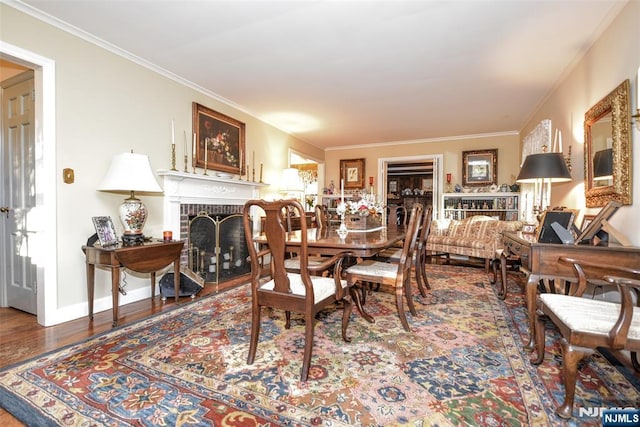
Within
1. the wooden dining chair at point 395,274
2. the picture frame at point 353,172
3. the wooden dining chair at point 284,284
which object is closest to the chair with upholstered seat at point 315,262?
the wooden dining chair at point 284,284

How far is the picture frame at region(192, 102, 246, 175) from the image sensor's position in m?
3.77

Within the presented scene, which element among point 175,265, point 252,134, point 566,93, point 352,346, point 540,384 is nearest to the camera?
point 540,384

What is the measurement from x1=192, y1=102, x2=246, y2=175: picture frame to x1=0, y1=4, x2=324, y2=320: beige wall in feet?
1.26

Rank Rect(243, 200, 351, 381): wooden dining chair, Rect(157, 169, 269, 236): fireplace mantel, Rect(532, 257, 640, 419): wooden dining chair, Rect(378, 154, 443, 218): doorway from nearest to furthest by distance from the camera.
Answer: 1. Rect(532, 257, 640, 419): wooden dining chair
2. Rect(243, 200, 351, 381): wooden dining chair
3. Rect(157, 169, 269, 236): fireplace mantel
4. Rect(378, 154, 443, 218): doorway

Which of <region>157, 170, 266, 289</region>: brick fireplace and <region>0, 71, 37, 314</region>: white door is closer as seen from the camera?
<region>0, 71, 37, 314</region>: white door

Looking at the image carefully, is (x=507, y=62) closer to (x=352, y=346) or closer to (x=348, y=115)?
(x=348, y=115)

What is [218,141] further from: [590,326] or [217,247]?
[590,326]

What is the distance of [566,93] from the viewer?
3.28m

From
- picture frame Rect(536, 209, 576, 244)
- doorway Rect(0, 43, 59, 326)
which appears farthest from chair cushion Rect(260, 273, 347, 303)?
doorway Rect(0, 43, 59, 326)

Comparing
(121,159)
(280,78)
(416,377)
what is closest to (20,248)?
(121,159)

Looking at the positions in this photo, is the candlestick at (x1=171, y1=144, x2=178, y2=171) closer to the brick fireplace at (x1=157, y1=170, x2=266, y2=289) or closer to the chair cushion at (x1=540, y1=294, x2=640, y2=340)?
the brick fireplace at (x1=157, y1=170, x2=266, y2=289)

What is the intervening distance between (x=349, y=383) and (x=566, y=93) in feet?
12.4

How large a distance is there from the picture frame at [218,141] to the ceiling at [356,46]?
305mm

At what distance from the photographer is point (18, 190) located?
8.82ft
